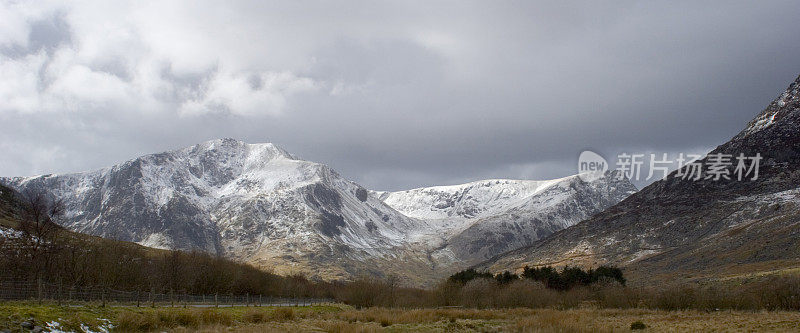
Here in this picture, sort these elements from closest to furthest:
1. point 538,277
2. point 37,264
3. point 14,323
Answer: point 14,323 → point 37,264 → point 538,277

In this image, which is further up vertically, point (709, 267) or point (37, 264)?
point (37, 264)

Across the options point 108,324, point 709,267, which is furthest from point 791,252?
point 108,324

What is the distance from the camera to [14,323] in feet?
89.4

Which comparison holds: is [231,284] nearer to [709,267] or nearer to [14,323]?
[14,323]

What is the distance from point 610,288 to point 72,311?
89189 millimetres

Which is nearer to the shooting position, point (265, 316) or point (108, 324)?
point (108, 324)

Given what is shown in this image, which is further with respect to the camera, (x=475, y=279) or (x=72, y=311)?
(x=475, y=279)

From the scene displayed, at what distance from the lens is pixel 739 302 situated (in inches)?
2916

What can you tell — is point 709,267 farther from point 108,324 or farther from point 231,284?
point 108,324

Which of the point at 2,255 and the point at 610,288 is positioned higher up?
the point at 2,255

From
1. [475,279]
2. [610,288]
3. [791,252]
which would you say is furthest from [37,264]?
[791,252]

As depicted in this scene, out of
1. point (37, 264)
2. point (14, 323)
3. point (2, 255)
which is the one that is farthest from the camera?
point (2, 255)

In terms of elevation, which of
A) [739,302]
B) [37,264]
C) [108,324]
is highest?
[37,264]

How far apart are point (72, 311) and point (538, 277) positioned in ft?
344
